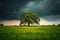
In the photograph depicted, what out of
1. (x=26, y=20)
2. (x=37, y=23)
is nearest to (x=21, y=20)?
(x=26, y=20)

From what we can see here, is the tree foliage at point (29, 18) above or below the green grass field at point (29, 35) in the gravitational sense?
above

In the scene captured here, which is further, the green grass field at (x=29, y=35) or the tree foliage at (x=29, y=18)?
the tree foliage at (x=29, y=18)

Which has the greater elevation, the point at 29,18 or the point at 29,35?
the point at 29,18

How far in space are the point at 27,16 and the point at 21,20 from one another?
318 centimetres

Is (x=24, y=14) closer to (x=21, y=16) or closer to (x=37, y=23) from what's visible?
(x=21, y=16)

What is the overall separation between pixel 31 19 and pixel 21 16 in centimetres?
534

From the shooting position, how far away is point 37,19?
7650 centimetres

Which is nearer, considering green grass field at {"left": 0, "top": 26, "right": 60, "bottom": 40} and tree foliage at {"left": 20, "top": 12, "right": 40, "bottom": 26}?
green grass field at {"left": 0, "top": 26, "right": 60, "bottom": 40}

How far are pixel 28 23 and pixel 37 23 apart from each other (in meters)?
4.42

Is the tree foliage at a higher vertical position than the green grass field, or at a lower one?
higher

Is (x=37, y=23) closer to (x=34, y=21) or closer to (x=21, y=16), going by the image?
(x=34, y=21)

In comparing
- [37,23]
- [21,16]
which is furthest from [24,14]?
[37,23]

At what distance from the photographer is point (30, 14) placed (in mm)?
76500

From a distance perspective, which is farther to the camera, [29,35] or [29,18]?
[29,18]
